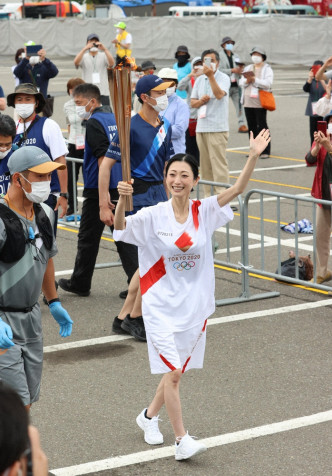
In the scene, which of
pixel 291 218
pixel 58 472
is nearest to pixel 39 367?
pixel 58 472

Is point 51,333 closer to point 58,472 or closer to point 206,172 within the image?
point 58,472

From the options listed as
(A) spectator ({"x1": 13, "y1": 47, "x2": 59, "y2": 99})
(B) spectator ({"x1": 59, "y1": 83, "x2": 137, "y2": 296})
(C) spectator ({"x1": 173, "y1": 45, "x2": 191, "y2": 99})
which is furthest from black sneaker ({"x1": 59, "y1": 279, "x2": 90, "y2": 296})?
(A) spectator ({"x1": 13, "y1": 47, "x2": 59, "y2": 99})

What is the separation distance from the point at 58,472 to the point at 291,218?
7.99m

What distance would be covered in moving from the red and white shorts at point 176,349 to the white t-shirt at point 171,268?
0.04m

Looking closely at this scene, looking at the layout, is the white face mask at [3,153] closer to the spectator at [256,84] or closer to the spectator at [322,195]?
the spectator at [322,195]

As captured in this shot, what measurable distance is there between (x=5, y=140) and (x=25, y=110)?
3.17 ft

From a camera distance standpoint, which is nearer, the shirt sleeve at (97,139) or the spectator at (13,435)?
the spectator at (13,435)

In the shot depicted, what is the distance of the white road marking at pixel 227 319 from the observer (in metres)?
8.01

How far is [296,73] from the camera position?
132ft

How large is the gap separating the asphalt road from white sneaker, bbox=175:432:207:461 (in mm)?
70

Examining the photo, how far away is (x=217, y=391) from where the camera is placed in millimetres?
6875

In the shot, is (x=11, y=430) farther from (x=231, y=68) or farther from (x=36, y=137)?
(x=231, y=68)

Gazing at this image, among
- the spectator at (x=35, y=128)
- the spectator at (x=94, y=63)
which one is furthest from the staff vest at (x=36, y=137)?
the spectator at (x=94, y=63)

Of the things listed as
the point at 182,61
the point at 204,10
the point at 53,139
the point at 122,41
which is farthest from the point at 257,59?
the point at 204,10
